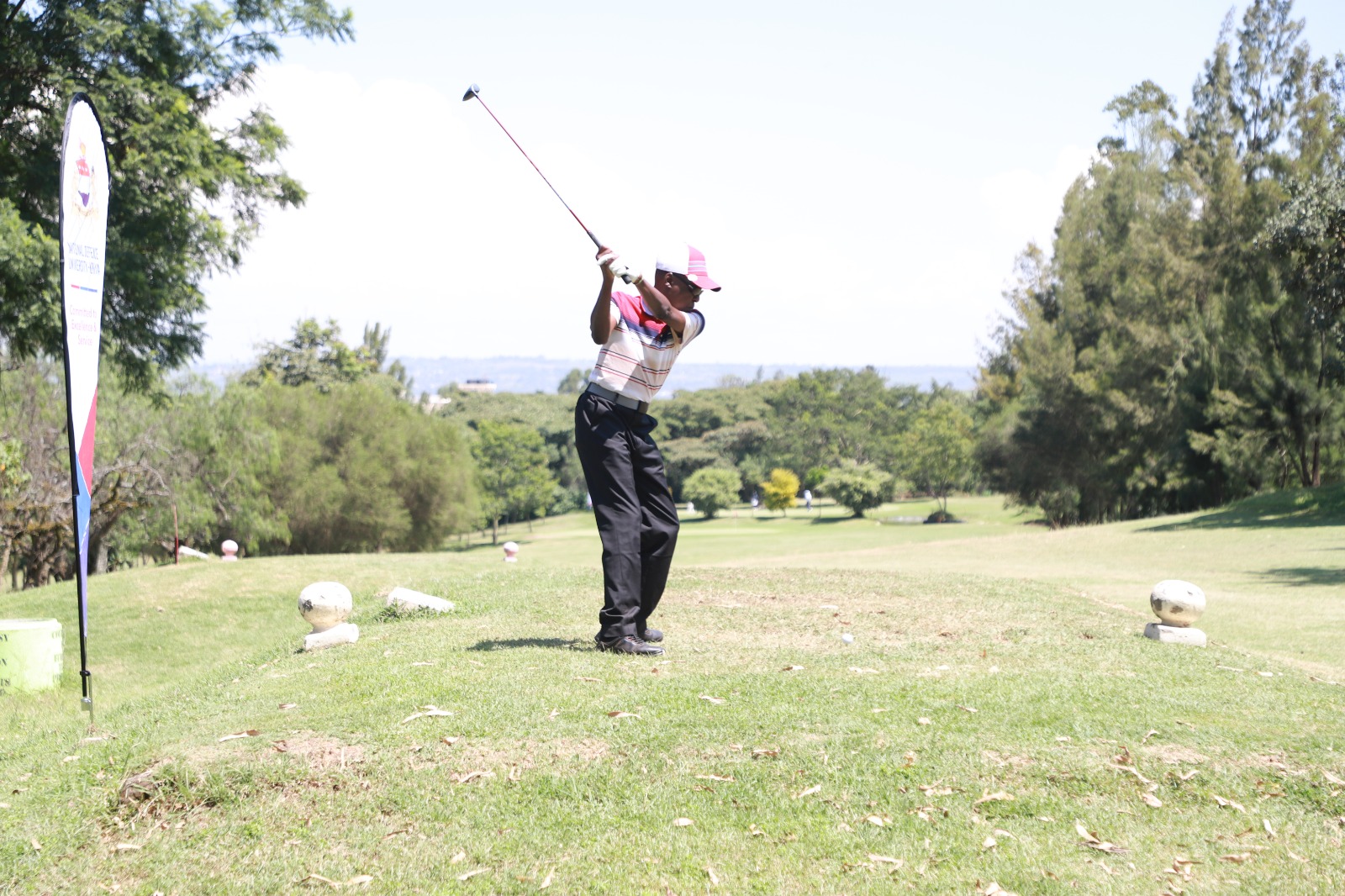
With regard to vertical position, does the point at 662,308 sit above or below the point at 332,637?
above

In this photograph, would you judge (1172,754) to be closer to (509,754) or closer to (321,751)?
(509,754)

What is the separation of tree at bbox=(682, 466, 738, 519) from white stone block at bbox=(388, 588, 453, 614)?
2713 inches

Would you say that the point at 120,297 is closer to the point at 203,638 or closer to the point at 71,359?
the point at 203,638

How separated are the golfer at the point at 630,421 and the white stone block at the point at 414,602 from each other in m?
3.14

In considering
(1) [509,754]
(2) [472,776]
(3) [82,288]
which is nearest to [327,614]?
(3) [82,288]

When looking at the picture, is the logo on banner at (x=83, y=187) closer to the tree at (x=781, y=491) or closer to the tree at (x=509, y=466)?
the tree at (x=509, y=466)

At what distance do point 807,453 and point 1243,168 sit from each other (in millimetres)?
54134

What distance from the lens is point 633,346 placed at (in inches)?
289

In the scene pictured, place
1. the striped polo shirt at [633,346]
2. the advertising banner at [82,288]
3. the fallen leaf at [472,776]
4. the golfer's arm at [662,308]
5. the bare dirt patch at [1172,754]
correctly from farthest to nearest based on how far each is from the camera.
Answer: the striped polo shirt at [633,346] → the golfer's arm at [662,308] → the advertising banner at [82,288] → the bare dirt patch at [1172,754] → the fallen leaf at [472,776]

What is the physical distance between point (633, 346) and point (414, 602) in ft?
13.5

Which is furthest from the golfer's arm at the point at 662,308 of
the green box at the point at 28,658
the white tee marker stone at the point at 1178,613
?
the green box at the point at 28,658

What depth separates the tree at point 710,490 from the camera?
79562 mm

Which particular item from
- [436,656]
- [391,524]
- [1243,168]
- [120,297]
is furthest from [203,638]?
[1243,168]

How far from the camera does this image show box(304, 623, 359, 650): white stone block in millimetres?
8566
